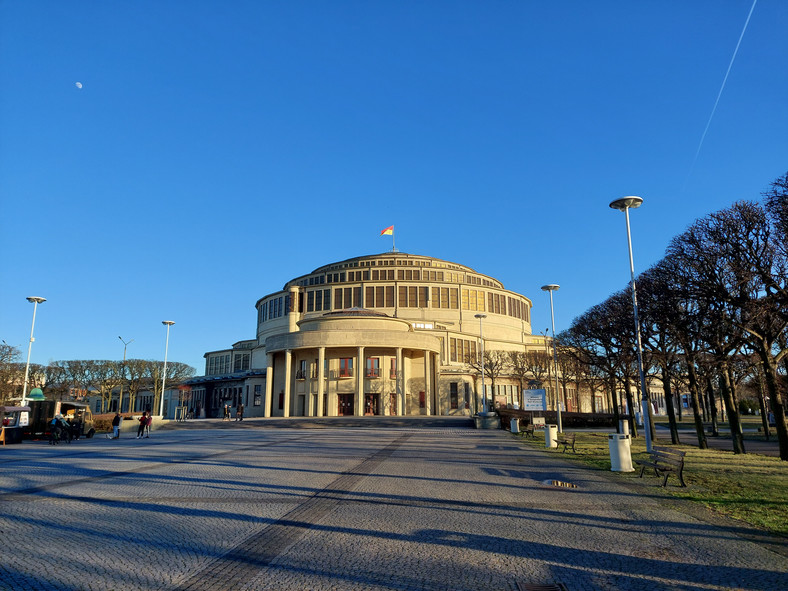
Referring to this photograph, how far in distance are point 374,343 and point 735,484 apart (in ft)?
151

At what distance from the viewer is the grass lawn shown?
9203 millimetres

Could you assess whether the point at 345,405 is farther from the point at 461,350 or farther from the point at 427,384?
the point at 461,350

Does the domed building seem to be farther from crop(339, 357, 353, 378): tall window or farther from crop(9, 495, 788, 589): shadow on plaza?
crop(9, 495, 788, 589): shadow on plaza

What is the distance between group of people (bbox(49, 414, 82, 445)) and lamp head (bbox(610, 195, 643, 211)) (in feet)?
91.0

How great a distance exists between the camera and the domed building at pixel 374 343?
58938 mm

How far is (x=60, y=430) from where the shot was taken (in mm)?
26453

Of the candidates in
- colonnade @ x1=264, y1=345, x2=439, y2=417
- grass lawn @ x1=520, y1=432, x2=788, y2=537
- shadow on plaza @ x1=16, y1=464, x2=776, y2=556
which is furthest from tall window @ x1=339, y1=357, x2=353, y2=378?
shadow on plaza @ x1=16, y1=464, x2=776, y2=556

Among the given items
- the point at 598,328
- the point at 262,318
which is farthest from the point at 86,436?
the point at 262,318

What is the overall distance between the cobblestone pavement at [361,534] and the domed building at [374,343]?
142 ft

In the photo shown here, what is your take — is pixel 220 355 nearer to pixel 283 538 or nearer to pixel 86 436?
pixel 86 436

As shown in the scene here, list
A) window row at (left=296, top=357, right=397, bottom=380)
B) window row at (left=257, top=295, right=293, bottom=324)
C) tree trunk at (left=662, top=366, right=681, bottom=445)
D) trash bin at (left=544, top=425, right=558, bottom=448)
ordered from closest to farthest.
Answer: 1. trash bin at (left=544, top=425, right=558, bottom=448)
2. tree trunk at (left=662, top=366, right=681, bottom=445)
3. window row at (left=296, top=357, right=397, bottom=380)
4. window row at (left=257, top=295, right=293, bottom=324)

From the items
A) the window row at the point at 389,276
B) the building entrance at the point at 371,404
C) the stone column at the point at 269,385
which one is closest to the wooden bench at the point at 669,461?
the building entrance at the point at 371,404

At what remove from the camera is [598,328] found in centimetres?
3200

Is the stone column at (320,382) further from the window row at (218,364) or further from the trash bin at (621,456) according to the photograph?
the trash bin at (621,456)
